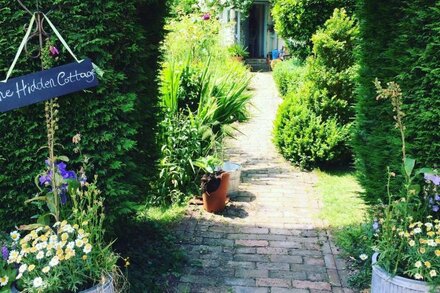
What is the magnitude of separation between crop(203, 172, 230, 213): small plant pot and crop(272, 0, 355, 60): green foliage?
5.14 m

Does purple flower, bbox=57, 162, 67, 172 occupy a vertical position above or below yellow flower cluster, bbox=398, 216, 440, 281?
above

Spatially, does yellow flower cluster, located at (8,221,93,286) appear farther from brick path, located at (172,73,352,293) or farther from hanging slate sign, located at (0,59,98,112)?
brick path, located at (172,73,352,293)

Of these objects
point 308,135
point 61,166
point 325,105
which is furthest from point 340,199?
point 61,166

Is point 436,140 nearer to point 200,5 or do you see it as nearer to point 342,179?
point 342,179

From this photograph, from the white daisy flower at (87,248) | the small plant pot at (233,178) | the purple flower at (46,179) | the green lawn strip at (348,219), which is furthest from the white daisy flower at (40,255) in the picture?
the small plant pot at (233,178)

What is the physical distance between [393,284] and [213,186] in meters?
2.62

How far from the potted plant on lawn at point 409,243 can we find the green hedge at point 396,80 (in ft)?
0.48

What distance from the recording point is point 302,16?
9.41 meters

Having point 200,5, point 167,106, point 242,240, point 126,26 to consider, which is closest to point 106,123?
point 126,26

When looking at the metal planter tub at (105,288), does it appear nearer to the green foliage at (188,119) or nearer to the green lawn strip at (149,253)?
the green lawn strip at (149,253)

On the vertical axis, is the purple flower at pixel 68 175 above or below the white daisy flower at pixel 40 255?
above

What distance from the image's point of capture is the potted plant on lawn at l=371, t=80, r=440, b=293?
2555mm

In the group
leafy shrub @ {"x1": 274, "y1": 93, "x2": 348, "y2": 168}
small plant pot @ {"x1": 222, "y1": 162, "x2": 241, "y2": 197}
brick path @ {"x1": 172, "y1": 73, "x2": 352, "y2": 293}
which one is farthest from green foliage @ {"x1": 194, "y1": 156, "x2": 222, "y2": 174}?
leafy shrub @ {"x1": 274, "y1": 93, "x2": 348, "y2": 168}

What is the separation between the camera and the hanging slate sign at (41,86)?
8.19 feet
